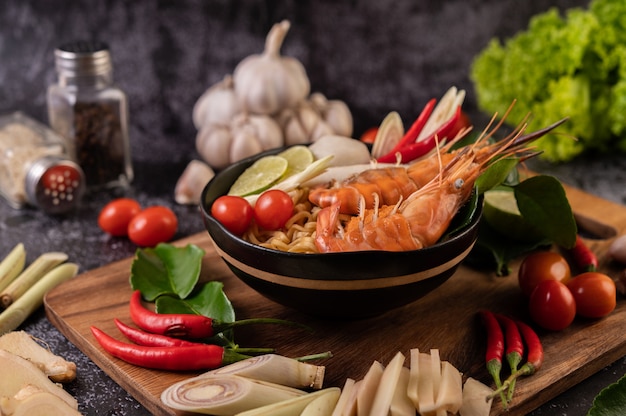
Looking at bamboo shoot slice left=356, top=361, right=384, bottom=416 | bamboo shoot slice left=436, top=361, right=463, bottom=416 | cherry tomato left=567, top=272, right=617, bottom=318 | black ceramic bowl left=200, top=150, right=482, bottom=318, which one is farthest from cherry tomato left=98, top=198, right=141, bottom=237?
cherry tomato left=567, top=272, right=617, bottom=318

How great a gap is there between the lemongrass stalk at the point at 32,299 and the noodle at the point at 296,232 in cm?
77

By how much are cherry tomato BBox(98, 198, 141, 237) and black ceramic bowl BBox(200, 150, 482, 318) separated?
3.48 ft

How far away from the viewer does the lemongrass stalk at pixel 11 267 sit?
280 centimetres

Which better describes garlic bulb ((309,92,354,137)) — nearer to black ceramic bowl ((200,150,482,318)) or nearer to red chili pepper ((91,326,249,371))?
black ceramic bowl ((200,150,482,318))

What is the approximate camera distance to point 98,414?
2.18 m

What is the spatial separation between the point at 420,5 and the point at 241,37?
1220 mm

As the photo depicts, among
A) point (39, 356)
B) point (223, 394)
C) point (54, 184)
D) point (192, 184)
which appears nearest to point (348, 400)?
point (223, 394)

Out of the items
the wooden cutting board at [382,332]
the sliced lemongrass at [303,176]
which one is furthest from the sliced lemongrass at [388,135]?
the wooden cutting board at [382,332]

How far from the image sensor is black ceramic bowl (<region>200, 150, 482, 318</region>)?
7.09ft

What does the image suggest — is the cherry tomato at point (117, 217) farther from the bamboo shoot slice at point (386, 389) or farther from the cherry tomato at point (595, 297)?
the cherry tomato at point (595, 297)

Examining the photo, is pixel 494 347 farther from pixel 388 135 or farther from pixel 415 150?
pixel 388 135

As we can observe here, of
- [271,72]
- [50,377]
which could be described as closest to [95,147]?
[271,72]

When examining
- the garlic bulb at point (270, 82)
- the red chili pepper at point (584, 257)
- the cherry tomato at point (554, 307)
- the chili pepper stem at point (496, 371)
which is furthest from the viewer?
the garlic bulb at point (270, 82)

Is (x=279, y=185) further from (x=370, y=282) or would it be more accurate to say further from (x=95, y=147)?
(x=95, y=147)
